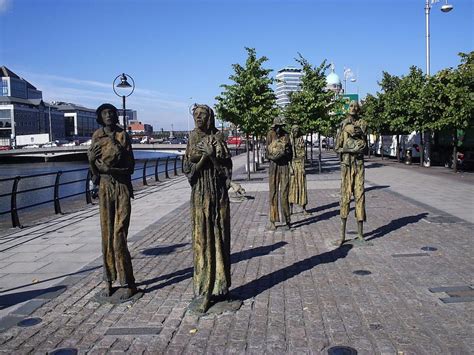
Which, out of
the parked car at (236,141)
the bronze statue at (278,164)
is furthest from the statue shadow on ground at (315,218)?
the parked car at (236,141)

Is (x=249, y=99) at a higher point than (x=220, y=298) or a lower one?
higher

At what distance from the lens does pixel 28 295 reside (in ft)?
19.3

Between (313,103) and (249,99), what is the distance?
4.06 meters

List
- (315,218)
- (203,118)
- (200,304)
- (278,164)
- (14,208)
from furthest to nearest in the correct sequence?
(315,218), (14,208), (278,164), (200,304), (203,118)

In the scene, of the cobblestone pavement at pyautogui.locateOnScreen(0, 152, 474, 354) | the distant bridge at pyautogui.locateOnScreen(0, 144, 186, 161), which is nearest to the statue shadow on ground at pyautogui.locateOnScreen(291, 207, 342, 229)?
the cobblestone pavement at pyautogui.locateOnScreen(0, 152, 474, 354)

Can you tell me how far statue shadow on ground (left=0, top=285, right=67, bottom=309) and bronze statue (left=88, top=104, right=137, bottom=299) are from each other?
2.54 ft

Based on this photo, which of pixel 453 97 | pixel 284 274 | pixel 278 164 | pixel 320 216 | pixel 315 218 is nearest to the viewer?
pixel 284 274

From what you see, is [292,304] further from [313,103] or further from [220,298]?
[313,103]

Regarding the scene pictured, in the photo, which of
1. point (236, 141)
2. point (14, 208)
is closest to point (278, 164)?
point (14, 208)

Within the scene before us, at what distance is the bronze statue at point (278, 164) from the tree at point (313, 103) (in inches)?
549

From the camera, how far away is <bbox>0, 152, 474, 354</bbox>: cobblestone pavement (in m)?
4.32

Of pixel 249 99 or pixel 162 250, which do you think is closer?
pixel 162 250

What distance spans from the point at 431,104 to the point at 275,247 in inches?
690

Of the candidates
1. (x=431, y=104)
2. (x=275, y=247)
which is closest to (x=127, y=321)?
(x=275, y=247)
